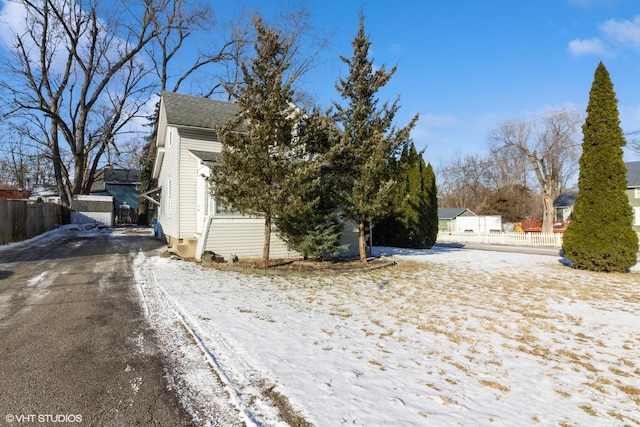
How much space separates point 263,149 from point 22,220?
13746 mm

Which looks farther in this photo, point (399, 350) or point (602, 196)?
point (602, 196)

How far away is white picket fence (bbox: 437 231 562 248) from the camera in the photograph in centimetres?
2156

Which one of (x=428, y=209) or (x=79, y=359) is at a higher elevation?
(x=428, y=209)

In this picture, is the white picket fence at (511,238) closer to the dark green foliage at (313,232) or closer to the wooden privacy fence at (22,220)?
the dark green foliage at (313,232)

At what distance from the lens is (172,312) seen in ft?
17.9

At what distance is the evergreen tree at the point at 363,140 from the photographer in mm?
9844

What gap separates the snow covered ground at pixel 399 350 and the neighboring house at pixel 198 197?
2.79 m

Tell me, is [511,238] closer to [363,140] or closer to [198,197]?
[363,140]

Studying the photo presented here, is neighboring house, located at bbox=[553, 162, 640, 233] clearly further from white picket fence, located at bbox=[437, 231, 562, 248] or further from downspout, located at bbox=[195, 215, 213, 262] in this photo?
downspout, located at bbox=[195, 215, 213, 262]

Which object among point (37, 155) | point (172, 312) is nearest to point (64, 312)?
point (172, 312)

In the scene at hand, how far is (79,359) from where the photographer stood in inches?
147

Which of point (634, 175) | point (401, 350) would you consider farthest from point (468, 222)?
point (401, 350)

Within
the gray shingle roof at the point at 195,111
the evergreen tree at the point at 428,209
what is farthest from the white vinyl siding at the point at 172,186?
the evergreen tree at the point at 428,209

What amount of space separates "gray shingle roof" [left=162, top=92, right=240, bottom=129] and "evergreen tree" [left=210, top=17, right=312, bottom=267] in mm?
3378
